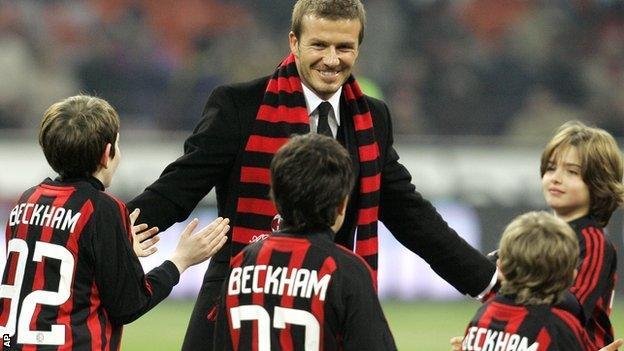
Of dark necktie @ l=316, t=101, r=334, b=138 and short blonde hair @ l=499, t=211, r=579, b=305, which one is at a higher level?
dark necktie @ l=316, t=101, r=334, b=138

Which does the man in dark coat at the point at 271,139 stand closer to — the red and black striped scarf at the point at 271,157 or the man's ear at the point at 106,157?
the red and black striped scarf at the point at 271,157

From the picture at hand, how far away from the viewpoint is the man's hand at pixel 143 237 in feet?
13.9

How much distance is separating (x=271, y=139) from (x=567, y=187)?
105cm

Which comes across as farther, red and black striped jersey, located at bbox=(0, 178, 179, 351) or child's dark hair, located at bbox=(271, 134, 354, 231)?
red and black striped jersey, located at bbox=(0, 178, 179, 351)

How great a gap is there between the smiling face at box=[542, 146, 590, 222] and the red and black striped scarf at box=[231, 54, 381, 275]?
0.62 m

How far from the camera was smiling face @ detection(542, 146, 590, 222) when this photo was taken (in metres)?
4.45

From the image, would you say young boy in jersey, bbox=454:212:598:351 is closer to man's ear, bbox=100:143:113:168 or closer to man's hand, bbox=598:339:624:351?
man's hand, bbox=598:339:624:351

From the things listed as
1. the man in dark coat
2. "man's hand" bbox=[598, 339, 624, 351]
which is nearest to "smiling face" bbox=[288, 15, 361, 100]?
the man in dark coat

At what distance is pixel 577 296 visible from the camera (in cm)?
407

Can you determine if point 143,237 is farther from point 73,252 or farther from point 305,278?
point 305,278

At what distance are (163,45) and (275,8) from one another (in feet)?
3.89

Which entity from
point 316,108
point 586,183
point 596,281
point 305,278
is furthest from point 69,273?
Answer: point 586,183

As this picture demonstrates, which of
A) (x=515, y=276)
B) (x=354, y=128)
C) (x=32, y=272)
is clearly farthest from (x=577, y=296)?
(x=32, y=272)

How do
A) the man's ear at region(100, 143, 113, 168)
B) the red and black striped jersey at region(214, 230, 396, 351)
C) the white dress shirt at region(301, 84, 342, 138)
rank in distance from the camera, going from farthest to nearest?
1. the white dress shirt at region(301, 84, 342, 138)
2. the man's ear at region(100, 143, 113, 168)
3. the red and black striped jersey at region(214, 230, 396, 351)
